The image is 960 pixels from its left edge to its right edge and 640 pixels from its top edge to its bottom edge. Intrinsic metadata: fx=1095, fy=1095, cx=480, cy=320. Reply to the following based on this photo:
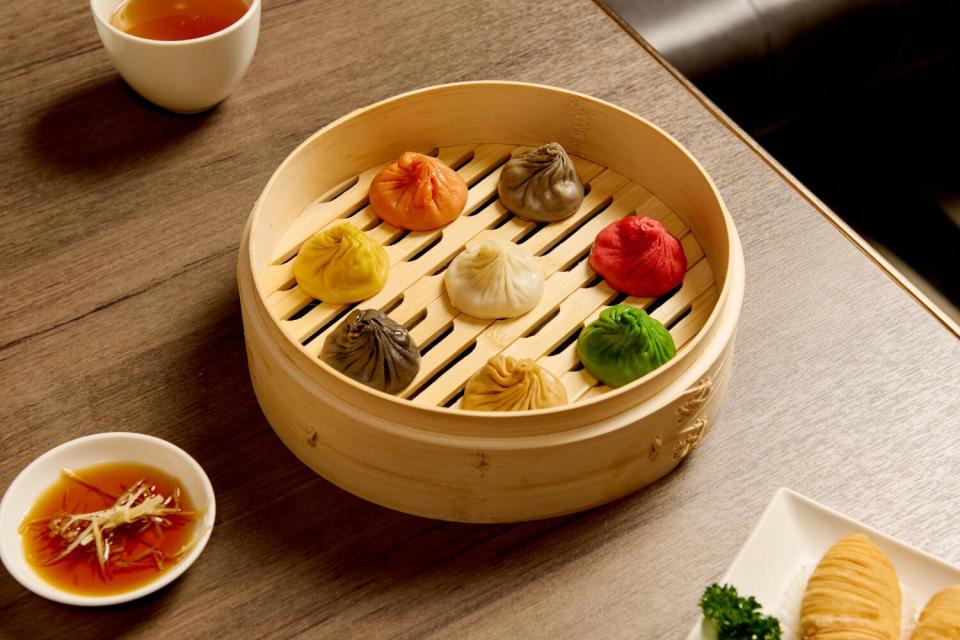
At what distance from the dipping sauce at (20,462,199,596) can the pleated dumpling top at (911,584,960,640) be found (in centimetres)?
76

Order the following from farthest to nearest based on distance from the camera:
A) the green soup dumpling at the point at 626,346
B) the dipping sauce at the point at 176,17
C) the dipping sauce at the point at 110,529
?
the dipping sauce at the point at 176,17, the green soup dumpling at the point at 626,346, the dipping sauce at the point at 110,529

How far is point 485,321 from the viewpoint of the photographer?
138cm

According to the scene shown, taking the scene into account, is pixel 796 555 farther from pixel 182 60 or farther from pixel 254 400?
pixel 182 60

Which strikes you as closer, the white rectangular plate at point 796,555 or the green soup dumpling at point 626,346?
the white rectangular plate at point 796,555

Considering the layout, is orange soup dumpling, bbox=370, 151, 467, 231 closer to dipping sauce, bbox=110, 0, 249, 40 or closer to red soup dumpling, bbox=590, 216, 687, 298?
red soup dumpling, bbox=590, 216, 687, 298

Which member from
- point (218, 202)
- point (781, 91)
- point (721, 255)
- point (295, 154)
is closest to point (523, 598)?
point (721, 255)

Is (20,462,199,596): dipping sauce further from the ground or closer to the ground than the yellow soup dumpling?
closer to the ground

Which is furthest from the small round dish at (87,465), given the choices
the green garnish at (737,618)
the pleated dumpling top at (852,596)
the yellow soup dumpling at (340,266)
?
the pleated dumpling top at (852,596)

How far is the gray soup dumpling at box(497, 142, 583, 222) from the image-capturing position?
1.48 metres

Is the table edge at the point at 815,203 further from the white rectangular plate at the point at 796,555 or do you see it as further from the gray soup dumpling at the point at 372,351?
the gray soup dumpling at the point at 372,351

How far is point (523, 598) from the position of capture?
1.20m

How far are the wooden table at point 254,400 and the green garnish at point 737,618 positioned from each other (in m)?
0.14

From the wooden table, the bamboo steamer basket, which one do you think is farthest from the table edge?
the bamboo steamer basket

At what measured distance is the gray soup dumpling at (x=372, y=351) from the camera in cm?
125
